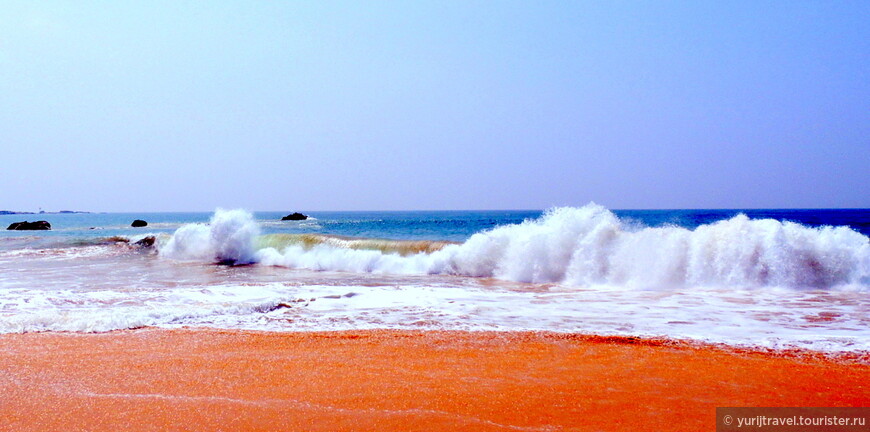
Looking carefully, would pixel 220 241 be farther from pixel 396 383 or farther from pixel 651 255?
pixel 396 383

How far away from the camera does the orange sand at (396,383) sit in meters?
3.79

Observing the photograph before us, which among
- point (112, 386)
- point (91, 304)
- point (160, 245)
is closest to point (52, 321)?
point (91, 304)

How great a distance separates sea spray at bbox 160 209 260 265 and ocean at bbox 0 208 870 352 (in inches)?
68.8

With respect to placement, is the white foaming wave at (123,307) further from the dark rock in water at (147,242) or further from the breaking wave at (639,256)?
the dark rock in water at (147,242)

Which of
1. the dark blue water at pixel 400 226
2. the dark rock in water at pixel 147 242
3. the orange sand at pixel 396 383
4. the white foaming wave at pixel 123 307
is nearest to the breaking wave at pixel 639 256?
the dark blue water at pixel 400 226

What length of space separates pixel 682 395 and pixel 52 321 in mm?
7404

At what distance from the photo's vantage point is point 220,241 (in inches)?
911

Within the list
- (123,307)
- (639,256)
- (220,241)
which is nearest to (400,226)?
(220,241)

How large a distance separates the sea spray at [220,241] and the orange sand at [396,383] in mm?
16041

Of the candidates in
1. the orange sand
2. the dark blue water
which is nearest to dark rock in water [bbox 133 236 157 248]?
the dark blue water

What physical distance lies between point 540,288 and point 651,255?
122 inches

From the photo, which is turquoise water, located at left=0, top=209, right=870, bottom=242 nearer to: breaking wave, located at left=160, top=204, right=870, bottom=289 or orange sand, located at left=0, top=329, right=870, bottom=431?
breaking wave, located at left=160, top=204, right=870, bottom=289

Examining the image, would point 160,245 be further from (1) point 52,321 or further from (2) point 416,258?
(1) point 52,321

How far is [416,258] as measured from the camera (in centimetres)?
1761
